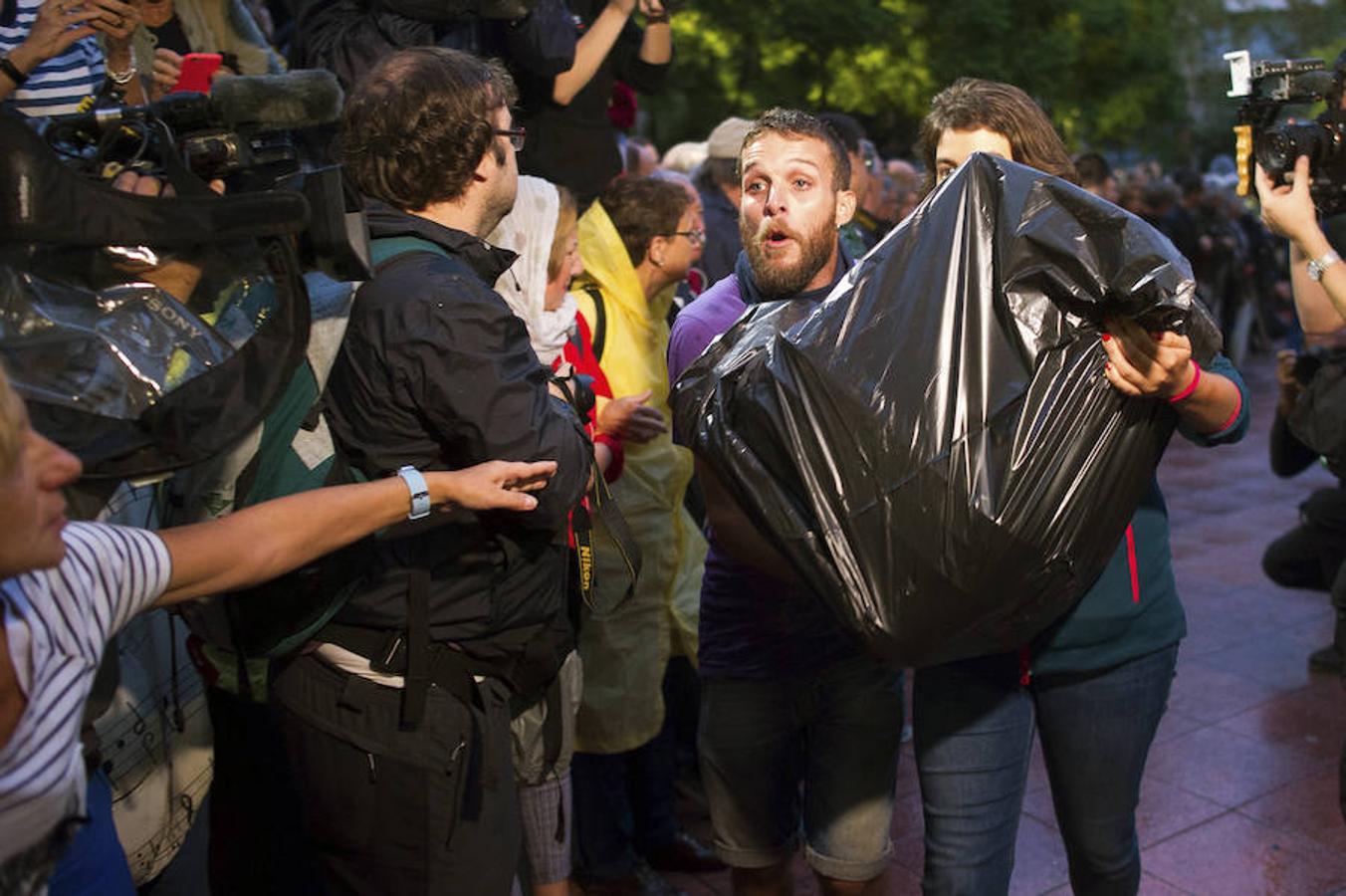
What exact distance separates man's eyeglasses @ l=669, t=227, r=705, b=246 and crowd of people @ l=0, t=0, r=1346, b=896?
36 cm

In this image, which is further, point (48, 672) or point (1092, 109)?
point (1092, 109)

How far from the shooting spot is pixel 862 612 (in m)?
2.36

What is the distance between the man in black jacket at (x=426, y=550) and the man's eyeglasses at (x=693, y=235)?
1582 millimetres

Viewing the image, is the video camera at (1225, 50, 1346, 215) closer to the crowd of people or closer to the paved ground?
the crowd of people

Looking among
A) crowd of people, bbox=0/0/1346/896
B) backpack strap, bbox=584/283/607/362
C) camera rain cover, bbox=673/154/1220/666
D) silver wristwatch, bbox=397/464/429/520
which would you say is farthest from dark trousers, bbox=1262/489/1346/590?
silver wristwatch, bbox=397/464/429/520

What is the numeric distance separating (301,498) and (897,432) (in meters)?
0.98

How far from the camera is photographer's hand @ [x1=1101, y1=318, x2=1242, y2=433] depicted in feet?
7.77

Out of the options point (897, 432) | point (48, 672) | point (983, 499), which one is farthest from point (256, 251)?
point (983, 499)

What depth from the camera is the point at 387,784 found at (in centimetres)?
247

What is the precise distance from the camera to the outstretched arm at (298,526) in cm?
197

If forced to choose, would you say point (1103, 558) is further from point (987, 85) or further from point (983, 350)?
point (987, 85)

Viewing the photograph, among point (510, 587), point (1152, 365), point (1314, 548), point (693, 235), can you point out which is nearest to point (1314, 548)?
point (1314, 548)

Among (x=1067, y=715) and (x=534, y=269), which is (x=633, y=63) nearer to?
(x=534, y=269)

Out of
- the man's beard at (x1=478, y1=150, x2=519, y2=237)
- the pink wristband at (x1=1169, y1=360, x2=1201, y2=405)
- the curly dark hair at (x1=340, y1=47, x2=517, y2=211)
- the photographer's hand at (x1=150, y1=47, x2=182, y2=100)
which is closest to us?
the pink wristband at (x1=1169, y1=360, x2=1201, y2=405)
